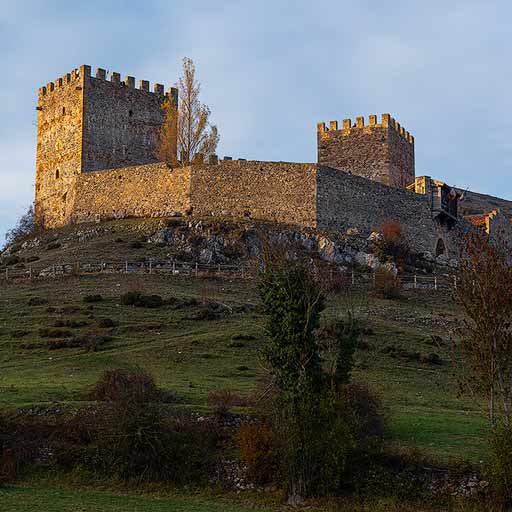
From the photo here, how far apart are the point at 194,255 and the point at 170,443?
30735 millimetres

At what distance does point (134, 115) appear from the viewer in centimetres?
7238

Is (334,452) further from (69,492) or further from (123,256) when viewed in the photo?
(123,256)

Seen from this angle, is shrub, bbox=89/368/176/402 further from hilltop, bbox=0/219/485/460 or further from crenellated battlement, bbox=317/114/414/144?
crenellated battlement, bbox=317/114/414/144

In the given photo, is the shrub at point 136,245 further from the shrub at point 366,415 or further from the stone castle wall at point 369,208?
the shrub at point 366,415

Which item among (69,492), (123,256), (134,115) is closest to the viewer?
(69,492)

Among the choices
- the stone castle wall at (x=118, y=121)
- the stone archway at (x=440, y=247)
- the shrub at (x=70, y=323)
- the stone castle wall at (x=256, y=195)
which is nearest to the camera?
the shrub at (x=70, y=323)

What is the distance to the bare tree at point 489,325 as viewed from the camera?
25.8 meters

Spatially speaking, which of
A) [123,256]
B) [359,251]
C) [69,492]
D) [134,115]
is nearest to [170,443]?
[69,492]

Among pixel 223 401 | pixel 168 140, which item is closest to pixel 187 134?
pixel 168 140

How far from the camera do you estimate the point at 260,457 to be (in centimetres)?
2580

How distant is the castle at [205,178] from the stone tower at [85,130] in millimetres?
79

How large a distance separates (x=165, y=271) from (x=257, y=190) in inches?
428

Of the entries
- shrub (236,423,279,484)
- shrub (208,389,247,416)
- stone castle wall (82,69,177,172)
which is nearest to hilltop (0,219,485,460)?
shrub (208,389,247,416)

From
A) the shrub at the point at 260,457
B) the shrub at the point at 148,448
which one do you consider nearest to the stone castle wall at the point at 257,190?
the shrub at the point at 148,448
